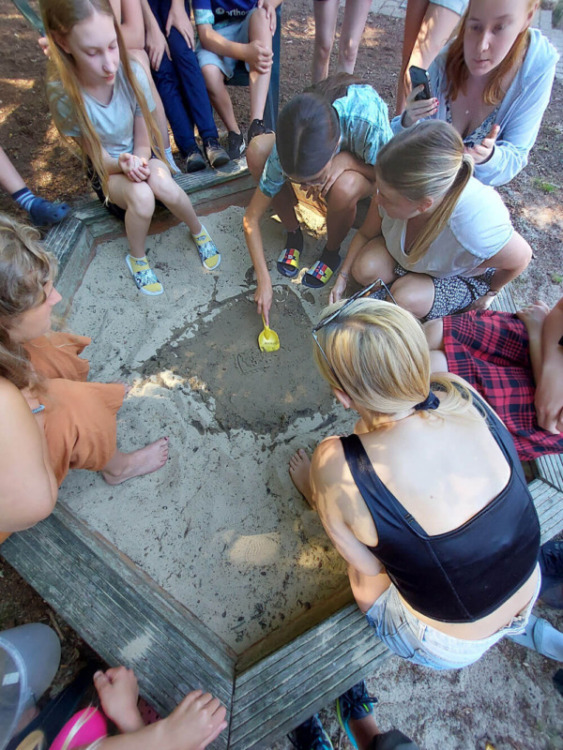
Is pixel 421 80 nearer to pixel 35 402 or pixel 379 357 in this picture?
pixel 379 357

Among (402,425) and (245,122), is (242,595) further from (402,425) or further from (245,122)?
(245,122)

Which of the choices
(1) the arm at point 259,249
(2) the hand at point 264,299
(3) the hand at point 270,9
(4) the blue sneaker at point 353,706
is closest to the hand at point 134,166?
(1) the arm at point 259,249

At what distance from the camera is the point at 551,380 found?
4.60 feet

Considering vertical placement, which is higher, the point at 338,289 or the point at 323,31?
the point at 323,31

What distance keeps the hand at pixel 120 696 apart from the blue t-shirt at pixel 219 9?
3.35 meters

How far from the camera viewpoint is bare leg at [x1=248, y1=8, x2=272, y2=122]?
96.0 inches

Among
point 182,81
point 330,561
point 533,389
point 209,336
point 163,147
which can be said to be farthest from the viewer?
point 182,81

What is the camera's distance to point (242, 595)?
1550mm

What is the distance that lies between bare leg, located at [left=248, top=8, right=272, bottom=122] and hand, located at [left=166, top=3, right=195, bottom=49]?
379 millimetres

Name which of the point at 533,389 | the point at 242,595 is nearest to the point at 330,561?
the point at 242,595

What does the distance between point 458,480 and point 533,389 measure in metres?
0.74

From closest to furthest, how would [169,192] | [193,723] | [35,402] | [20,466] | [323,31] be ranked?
[20,466] < [193,723] < [35,402] < [169,192] < [323,31]

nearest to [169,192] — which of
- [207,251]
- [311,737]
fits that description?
[207,251]

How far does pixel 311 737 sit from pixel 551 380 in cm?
146
